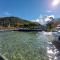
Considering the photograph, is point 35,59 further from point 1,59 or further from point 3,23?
point 3,23

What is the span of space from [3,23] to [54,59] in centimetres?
16107

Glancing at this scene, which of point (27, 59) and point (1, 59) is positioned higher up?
point (1, 59)

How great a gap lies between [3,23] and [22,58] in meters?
159

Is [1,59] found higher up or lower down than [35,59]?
higher up

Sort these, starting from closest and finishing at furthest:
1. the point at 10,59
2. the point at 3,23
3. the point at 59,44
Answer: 1. the point at 10,59
2. the point at 59,44
3. the point at 3,23

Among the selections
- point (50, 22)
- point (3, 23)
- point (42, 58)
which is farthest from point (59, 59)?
point (3, 23)

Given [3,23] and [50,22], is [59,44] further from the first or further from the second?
[3,23]

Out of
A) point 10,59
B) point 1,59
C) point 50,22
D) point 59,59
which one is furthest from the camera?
point 50,22

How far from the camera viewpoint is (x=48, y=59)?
1583cm

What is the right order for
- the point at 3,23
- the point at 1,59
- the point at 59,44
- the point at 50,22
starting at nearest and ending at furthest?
the point at 1,59 < the point at 59,44 < the point at 50,22 < the point at 3,23

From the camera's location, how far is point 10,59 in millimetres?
16016

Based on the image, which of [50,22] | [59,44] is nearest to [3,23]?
[50,22]

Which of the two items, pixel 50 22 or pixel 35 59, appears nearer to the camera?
pixel 35 59

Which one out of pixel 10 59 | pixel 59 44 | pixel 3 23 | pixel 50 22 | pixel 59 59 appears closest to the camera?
pixel 59 59
